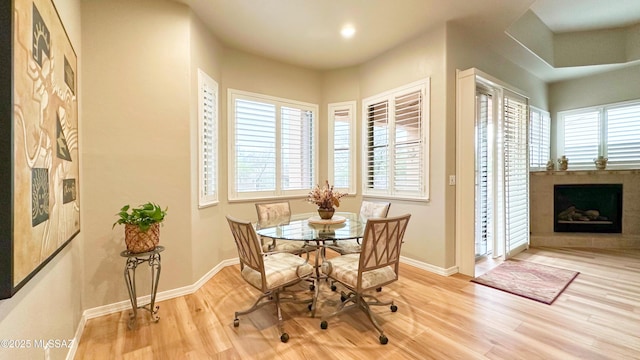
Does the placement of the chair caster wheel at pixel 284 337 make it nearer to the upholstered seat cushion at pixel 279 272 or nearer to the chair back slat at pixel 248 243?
the upholstered seat cushion at pixel 279 272

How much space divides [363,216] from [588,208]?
4595 mm

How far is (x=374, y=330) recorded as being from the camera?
219 cm

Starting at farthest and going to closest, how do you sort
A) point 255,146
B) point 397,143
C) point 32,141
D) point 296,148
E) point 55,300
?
1. point 296,148
2. point 255,146
3. point 397,143
4. point 55,300
5. point 32,141

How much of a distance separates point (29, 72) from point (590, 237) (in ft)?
23.3

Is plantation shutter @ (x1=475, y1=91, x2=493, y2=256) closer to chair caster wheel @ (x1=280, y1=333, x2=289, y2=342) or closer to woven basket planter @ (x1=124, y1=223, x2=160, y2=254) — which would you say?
chair caster wheel @ (x1=280, y1=333, x2=289, y2=342)

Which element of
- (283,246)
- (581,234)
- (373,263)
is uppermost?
(373,263)

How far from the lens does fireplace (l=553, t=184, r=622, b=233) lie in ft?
15.2

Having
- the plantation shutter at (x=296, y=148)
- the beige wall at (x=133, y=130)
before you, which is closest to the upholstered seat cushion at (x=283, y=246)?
the beige wall at (x=133, y=130)

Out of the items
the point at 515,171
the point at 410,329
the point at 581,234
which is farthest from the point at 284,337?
the point at 581,234

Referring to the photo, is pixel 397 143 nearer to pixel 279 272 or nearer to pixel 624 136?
pixel 279 272

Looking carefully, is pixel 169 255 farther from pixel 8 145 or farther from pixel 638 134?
pixel 638 134

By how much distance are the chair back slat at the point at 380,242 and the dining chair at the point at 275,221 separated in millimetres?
1096

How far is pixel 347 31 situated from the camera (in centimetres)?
340

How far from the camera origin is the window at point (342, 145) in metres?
4.55
